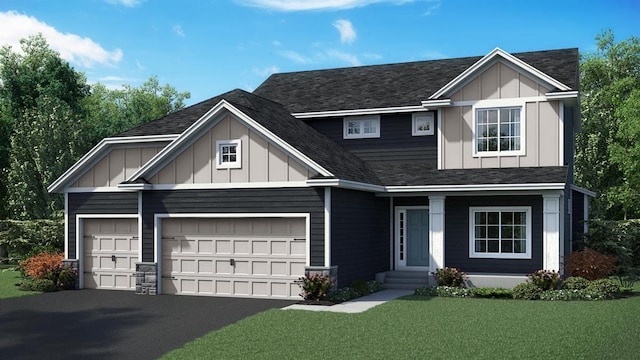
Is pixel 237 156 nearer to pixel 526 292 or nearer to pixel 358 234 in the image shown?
pixel 358 234

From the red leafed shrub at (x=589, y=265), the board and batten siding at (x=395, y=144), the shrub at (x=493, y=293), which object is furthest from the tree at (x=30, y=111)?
the red leafed shrub at (x=589, y=265)

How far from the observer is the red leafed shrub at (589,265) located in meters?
20.1

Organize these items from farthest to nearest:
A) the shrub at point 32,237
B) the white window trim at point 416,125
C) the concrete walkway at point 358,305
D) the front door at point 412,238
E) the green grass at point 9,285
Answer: the shrub at point 32,237 → the white window trim at point 416,125 → the front door at point 412,238 → the green grass at point 9,285 → the concrete walkway at point 358,305

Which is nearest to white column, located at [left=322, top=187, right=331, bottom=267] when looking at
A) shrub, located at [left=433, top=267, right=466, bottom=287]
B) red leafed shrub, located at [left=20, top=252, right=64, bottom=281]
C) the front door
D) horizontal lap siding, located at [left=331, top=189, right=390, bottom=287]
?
horizontal lap siding, located at [left=331, top=189, right=390, bottom=287]

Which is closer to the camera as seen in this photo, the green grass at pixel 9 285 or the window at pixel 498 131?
the green grass at pixel 9 285

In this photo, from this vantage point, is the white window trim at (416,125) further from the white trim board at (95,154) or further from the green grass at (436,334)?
the white trim board at (95,154)

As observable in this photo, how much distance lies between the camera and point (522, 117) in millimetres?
21781

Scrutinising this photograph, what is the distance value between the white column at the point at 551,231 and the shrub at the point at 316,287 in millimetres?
6620

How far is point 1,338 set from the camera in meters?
13.9

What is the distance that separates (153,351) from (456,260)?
38.7 feet

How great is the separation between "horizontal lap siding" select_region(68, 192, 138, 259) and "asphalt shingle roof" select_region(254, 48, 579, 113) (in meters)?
6.76

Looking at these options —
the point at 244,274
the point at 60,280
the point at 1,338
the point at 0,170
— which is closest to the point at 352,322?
the point at 244,274

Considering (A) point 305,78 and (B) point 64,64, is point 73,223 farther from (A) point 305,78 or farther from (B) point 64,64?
(B) point 64,64

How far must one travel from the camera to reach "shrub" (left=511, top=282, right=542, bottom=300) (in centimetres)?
1934
